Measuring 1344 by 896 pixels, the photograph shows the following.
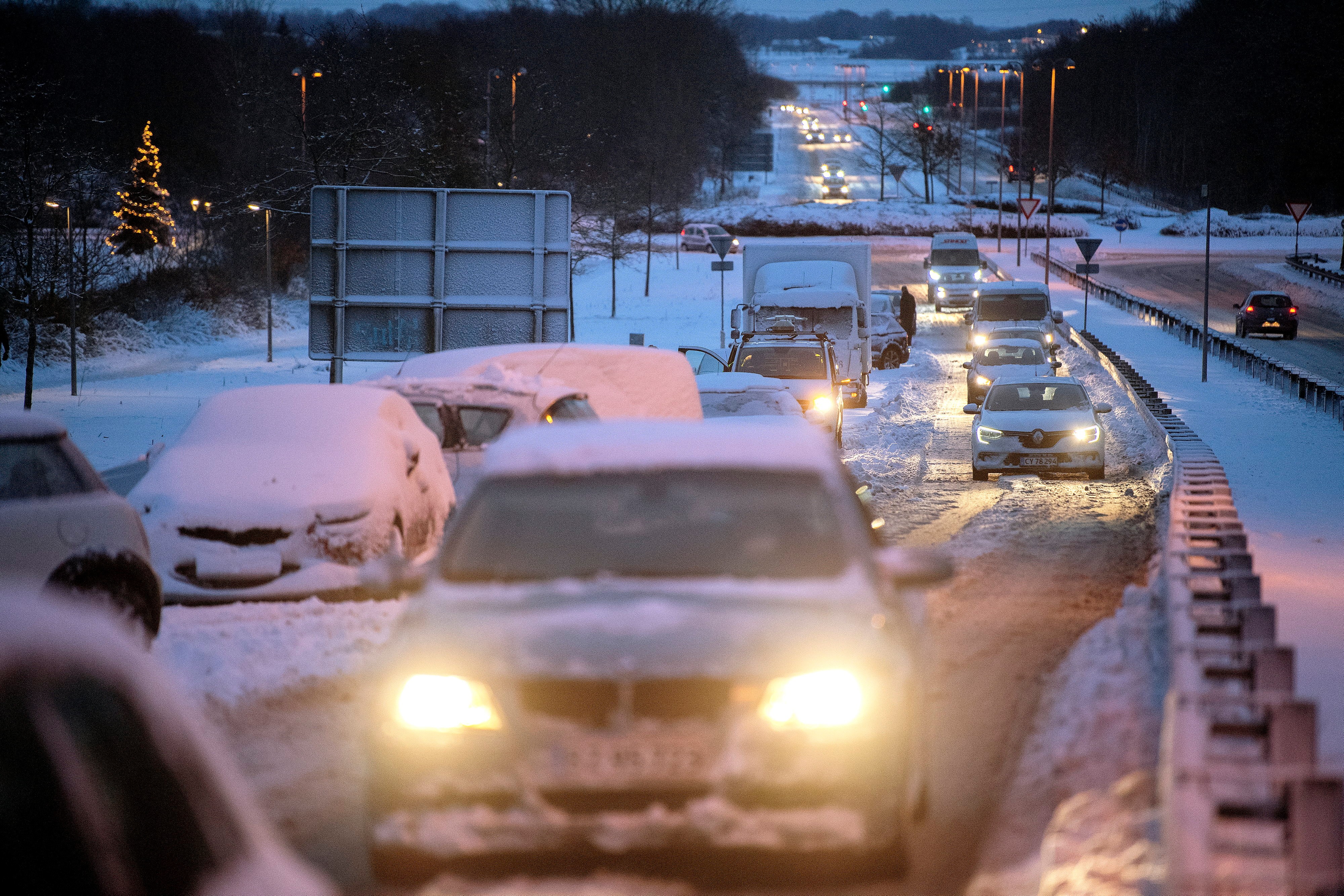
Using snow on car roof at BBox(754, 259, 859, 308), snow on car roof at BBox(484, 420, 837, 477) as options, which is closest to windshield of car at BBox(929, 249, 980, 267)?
snow on car roof at BBox(754, 259, 859, 308)

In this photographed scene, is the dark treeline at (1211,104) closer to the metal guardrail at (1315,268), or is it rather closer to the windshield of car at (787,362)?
the metal guardrail at (1315,268)

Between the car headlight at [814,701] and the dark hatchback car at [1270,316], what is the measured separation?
44.1 m

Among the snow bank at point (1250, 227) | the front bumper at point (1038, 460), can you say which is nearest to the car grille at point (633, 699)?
the front bumper at point (1038, 460)

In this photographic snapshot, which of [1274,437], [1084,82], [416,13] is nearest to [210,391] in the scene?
[1274,437]

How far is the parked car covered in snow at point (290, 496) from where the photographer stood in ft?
32.9

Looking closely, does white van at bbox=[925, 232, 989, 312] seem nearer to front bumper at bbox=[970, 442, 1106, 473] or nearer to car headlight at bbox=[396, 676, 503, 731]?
front bumper at bbox=[970, 442, 1106, 473]

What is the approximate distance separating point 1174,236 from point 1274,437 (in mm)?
74674

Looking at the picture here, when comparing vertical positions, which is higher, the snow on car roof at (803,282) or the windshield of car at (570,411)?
the snow on car roof at (803,282)

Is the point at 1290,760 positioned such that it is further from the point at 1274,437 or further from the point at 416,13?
the point at 416,13

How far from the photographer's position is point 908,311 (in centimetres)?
4525

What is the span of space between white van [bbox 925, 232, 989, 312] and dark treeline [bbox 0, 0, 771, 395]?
40.9 feet

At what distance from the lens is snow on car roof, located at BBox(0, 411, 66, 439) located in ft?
24.8

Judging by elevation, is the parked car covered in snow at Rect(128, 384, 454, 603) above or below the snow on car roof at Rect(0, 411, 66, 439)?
below

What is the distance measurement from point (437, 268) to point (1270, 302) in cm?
3289
